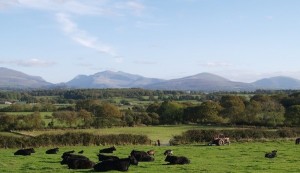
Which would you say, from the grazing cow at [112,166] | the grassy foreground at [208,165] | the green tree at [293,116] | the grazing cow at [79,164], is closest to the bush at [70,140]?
the grassy foreground at [208,165]

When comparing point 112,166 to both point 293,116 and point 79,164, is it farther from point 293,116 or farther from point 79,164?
point 293,116

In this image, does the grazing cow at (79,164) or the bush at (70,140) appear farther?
the bush at (70,140)

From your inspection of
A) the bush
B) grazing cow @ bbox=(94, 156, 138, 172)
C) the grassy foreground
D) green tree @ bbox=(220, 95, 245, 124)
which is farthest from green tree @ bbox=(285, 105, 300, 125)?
grazing cow @ bbox=(94, 156, 138, 172)

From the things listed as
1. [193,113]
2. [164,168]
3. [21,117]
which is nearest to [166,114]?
[193,113]

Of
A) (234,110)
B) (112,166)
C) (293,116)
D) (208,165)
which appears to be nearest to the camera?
(112,166)

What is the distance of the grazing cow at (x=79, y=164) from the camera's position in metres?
24.9

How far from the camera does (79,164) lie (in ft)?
82.3

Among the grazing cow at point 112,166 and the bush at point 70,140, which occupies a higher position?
the grazing cow at point 112,166

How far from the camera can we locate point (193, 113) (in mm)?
96062

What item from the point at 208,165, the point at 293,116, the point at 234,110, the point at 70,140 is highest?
the point at 234,110

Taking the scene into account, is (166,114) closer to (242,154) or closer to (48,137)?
(48,137)

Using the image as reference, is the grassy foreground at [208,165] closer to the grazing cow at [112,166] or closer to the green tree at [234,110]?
the grazing cow at [112,166]

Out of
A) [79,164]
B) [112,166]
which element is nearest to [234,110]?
[79,164]

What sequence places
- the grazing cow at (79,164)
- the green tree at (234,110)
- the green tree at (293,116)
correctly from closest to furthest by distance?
the grazing cow at (79,164) → the green tree at (293,116) → the green tree at (234,110)
